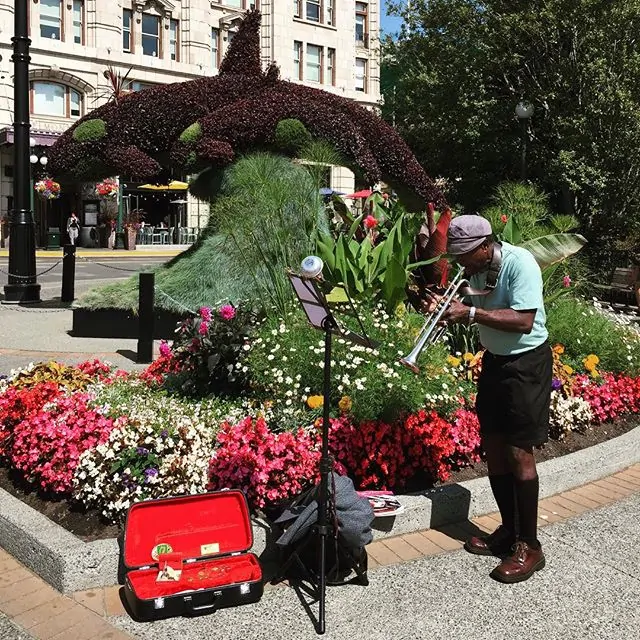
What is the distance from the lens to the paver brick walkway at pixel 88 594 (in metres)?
3.15

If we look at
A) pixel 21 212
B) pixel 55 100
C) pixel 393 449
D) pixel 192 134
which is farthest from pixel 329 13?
pixel 393 449

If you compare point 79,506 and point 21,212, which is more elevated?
point 21,212

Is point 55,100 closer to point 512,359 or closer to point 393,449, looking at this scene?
point 393,449

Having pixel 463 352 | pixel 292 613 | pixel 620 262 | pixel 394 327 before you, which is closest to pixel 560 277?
pixel 463 352

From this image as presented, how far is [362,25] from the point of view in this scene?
156 ft

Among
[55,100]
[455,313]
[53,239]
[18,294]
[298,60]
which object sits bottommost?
[455,313]

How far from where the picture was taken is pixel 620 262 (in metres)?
19.5

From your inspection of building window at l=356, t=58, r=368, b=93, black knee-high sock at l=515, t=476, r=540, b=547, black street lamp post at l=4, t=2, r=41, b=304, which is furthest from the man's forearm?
building window at l=356, t=58, r=368, b=93

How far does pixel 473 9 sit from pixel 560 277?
16.0m

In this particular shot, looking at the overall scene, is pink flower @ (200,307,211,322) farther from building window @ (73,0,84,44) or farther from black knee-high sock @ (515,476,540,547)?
building window @ (73,0,84,44)

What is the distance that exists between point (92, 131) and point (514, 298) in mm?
8448

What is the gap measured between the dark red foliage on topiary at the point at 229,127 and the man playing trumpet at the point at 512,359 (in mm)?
6850

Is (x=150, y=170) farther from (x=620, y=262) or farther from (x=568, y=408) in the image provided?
(x=620, y=262)

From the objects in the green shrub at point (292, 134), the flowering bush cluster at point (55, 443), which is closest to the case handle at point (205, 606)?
the flowering bush cluster at point (55, 443)
